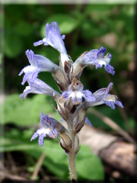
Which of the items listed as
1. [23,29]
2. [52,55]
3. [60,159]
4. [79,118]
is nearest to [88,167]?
[60,159]

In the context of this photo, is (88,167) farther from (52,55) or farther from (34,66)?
(52,55)

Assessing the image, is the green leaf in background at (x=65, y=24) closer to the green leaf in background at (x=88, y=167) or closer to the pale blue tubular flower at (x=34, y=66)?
the green leaf in background at (x=88, y=167)

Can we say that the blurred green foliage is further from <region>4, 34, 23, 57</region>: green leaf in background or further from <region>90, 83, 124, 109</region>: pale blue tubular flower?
<region>90, 83, 124, 109</region>: pale blue tubular flower

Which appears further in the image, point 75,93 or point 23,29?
point 23,29

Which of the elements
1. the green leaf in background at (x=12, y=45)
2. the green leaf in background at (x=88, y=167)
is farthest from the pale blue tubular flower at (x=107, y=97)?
the green leaf in background at (x=12, y=45)

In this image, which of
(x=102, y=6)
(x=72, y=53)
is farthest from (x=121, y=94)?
(x=102, y=6)

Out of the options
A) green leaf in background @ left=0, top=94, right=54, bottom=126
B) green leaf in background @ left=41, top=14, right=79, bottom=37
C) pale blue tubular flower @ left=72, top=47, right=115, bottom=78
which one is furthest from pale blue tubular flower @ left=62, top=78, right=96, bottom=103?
green leaf in background @ left=41, top=14, right=79, bottom=37
